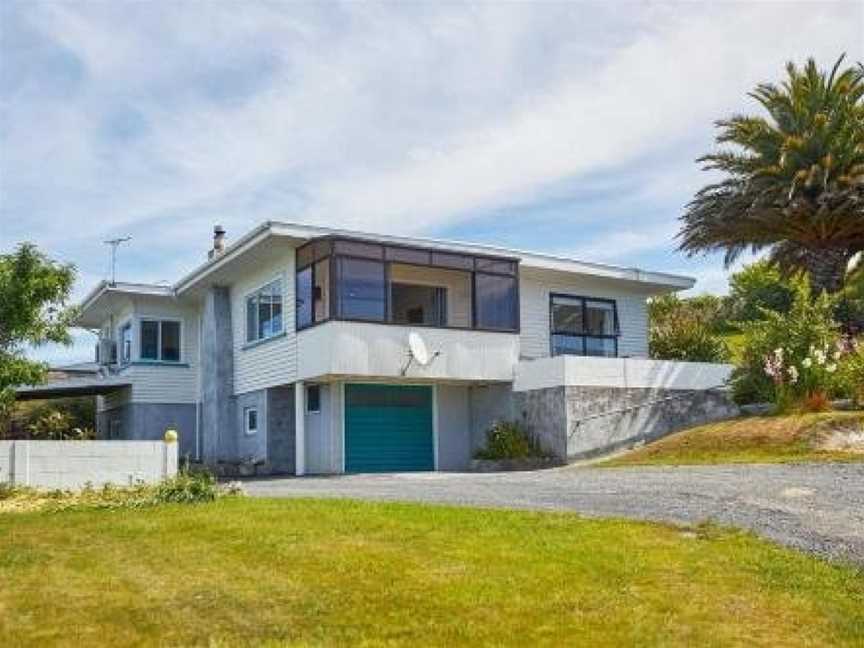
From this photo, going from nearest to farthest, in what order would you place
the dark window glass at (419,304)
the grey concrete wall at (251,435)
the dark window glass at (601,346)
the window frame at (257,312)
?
1. the window frame at (257,312)
2. the grey concrete wall at (251,435)
3. the dark window glass at (419,304)
4. the dark window glass at (601,346)

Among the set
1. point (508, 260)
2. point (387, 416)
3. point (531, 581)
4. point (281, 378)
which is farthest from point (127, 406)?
point (531, 581)

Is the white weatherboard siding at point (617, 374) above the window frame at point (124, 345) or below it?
below

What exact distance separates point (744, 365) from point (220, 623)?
1878 cm

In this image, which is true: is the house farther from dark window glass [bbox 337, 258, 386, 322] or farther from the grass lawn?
the grass lawn

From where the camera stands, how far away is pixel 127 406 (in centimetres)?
3055

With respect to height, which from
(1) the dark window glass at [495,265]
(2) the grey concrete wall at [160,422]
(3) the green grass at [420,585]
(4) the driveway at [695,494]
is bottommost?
(3) the green grass at [420,585]

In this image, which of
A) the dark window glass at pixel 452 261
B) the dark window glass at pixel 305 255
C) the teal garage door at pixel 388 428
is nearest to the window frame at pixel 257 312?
the dark window glass at pixel 305 255

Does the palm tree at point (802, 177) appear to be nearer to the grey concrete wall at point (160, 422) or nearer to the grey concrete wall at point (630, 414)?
the grey concrete wall at point (630, 414)

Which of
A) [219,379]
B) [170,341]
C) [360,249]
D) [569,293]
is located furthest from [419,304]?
[170,341]

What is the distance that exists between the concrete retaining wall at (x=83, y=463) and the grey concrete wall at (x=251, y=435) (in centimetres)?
868

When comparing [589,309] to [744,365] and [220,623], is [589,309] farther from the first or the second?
[220,623]

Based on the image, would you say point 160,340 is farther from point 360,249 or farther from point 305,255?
point 360,249

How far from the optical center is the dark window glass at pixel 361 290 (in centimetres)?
2250

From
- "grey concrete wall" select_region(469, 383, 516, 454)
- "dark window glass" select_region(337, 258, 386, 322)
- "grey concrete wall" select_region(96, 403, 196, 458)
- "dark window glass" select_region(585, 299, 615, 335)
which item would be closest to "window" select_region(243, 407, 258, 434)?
"grey concrete wall" select_region(96, 403, 196, 458)
